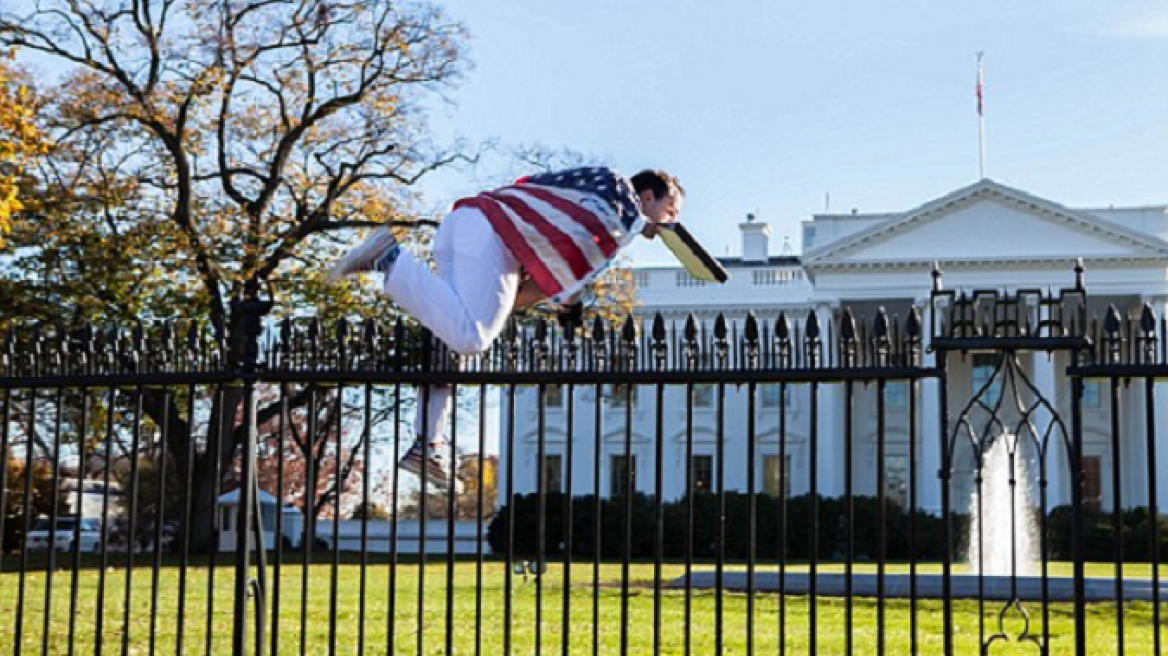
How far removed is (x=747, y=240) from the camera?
54.6 metres

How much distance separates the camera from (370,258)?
4.85 metres

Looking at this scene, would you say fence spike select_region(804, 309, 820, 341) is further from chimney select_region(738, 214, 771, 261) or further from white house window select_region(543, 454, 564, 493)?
chimney select_region(738, 214, 771, 261)

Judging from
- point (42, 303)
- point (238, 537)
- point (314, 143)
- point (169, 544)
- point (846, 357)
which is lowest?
point (169, 544)

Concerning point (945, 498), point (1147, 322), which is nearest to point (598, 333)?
point (945, 498)

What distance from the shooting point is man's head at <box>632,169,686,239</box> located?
491 cm

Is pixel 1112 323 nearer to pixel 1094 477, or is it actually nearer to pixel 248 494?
pixel 248 494

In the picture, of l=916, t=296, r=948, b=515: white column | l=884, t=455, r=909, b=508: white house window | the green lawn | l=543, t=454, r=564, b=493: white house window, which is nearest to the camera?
the green lawn

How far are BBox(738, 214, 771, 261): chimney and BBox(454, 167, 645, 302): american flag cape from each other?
49467 millimetres

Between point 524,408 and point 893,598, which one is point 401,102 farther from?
point 524,408

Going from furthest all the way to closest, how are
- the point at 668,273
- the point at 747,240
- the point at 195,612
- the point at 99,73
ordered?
the point at 747,240 → the point at 668,273 → the point at 99,73 → the point at 195,612

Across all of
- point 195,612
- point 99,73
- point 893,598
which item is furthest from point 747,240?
point 195,612

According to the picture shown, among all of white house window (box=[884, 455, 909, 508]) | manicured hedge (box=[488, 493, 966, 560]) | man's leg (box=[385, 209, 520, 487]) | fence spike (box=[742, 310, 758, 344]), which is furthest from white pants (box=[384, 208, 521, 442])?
white house window (box=[884, 455, 909, 508])

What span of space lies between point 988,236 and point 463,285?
44052mm

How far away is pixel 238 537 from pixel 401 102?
21.9 metres
